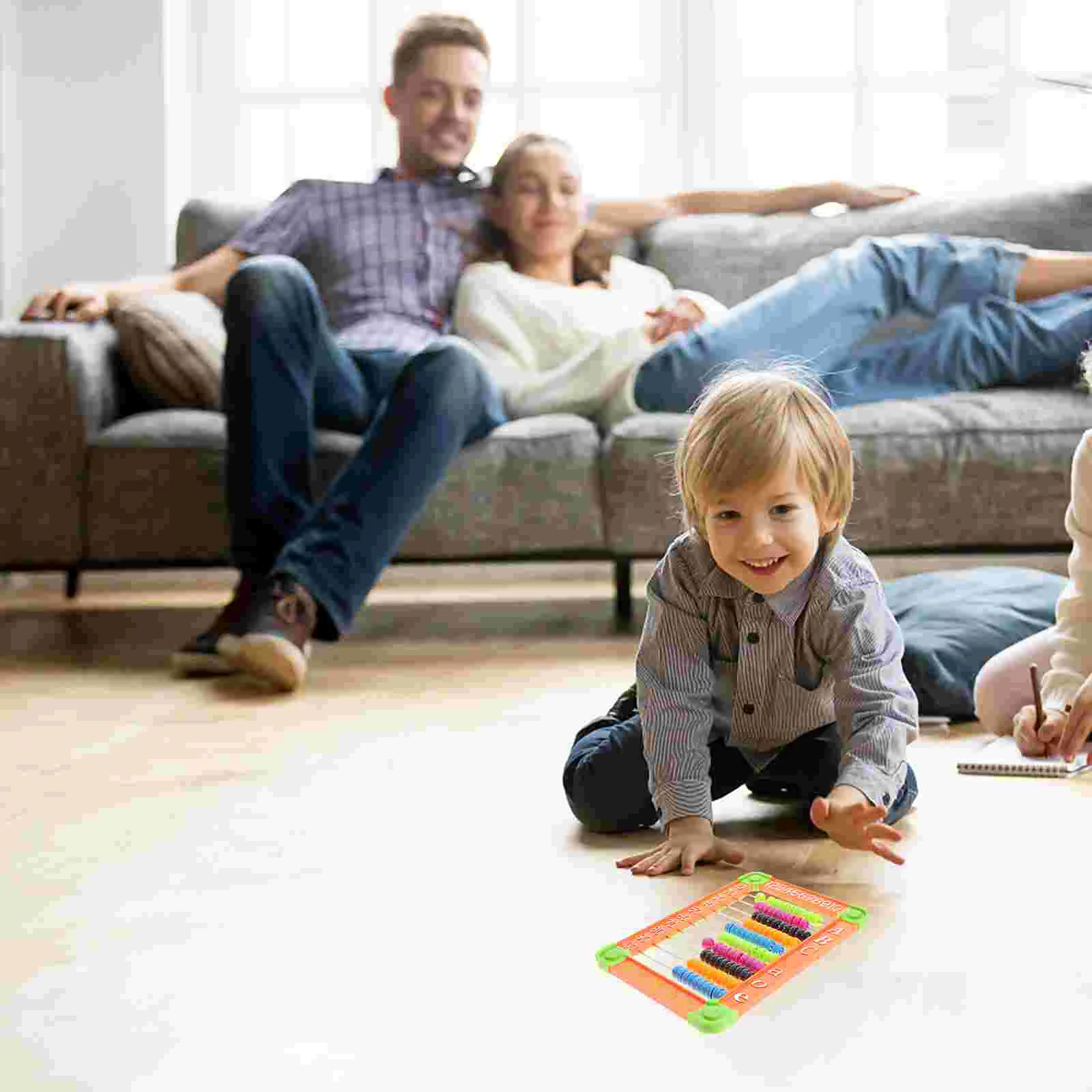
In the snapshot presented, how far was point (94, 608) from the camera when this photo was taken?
307 cm

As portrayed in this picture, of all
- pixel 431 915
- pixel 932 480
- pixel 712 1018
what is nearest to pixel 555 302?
pixel 932 480

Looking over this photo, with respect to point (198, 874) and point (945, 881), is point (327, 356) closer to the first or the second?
point (198, 874)

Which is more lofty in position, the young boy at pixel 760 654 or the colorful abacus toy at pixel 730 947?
the young boy at pixel 760 654

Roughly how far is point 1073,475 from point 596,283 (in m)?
1.39

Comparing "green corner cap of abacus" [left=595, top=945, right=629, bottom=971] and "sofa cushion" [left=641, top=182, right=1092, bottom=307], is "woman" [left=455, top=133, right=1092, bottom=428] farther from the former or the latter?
"green corner cap of abacus" [left=595, top=945, right=629, bottom=971]

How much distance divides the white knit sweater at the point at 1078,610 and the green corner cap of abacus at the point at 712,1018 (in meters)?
0.77

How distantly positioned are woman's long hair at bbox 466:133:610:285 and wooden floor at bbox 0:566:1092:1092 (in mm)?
1110

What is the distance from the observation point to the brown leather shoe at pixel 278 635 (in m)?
2.00

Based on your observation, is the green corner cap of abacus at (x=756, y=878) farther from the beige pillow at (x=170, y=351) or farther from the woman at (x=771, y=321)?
the beige pillow at (x=170, y=351)

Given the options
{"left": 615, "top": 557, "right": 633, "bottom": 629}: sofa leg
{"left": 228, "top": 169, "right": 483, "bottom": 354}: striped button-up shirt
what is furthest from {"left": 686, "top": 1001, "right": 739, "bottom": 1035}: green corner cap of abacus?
{"left": 228, "top": 169, "right": 483, "bottom": 354}: striped button-up shirt

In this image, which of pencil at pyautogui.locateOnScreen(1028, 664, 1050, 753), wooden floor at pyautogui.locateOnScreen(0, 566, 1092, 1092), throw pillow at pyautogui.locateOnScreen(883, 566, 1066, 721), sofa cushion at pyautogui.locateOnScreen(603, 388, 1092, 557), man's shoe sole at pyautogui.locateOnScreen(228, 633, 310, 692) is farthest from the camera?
sofa cushion at pyautogui.locateOnScreen(603, 388, 1092, 557)

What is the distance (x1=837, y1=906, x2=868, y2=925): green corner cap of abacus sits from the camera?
109 centimetres

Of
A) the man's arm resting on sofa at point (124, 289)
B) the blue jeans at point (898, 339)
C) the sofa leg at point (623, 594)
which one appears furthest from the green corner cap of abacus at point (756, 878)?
the man's arm resting on sofa at point (124, 289)

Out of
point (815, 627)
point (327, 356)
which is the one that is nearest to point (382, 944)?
point (815, 627)
